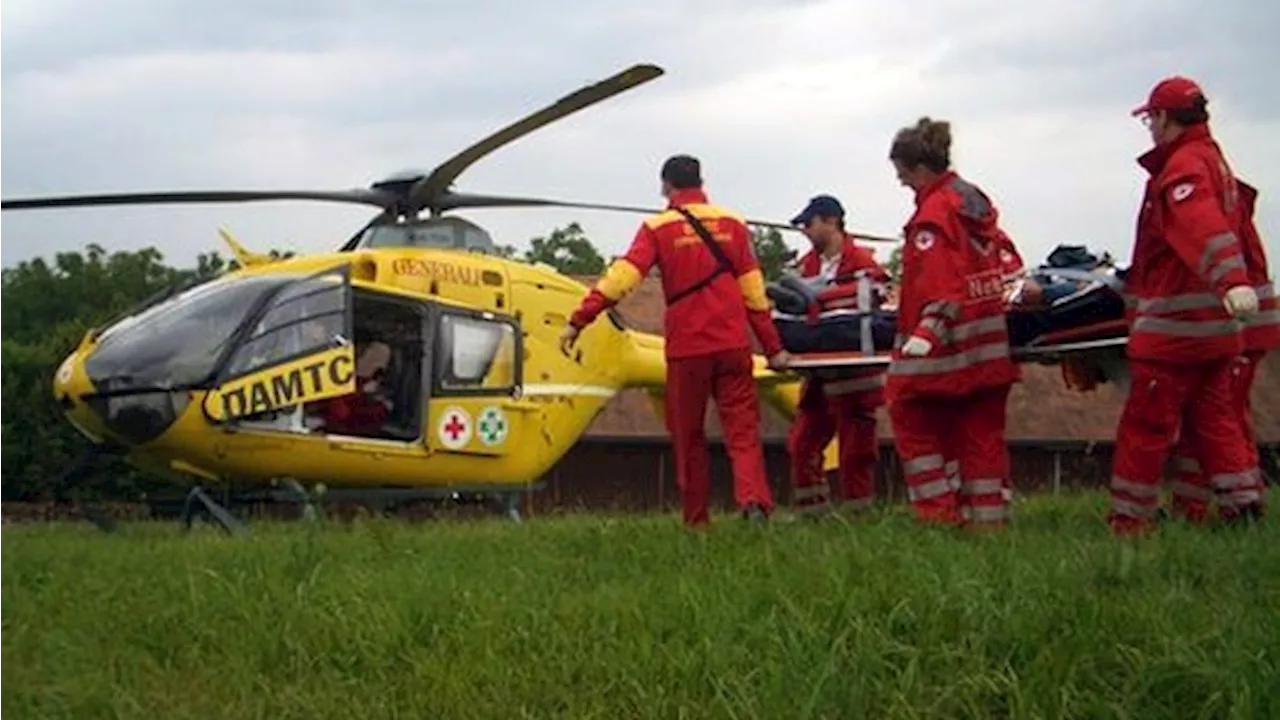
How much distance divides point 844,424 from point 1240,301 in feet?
11.9

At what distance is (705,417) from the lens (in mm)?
9305

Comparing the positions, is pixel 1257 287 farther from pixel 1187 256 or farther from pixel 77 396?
pixel 77 396

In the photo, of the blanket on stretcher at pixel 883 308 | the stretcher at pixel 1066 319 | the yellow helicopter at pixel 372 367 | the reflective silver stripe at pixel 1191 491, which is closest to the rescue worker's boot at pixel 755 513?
the stretcher at pixel 1066 319

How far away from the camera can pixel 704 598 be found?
5387 mm

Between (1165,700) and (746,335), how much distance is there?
5188 mm

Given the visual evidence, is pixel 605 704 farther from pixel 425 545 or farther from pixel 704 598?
pixel 425 545


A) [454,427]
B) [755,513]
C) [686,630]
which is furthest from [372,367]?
[686,630]

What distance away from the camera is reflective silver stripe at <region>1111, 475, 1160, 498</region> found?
24.0 ft

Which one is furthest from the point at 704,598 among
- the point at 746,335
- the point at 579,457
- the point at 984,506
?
the point at 579,457

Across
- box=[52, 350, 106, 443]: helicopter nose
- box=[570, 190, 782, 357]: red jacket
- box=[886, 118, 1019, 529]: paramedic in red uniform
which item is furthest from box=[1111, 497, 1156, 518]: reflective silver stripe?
box=[52, 350, 106, 443]: helicopter nose

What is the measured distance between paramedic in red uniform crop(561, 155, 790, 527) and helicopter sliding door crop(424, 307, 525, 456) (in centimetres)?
365

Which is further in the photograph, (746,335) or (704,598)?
(746,335)

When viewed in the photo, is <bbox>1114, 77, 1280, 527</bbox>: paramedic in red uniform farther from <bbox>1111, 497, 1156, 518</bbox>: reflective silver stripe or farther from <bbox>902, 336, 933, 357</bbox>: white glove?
<bbox>902, 336, 933, 357</bbox>: white glove

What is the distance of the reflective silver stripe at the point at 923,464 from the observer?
7871mm
